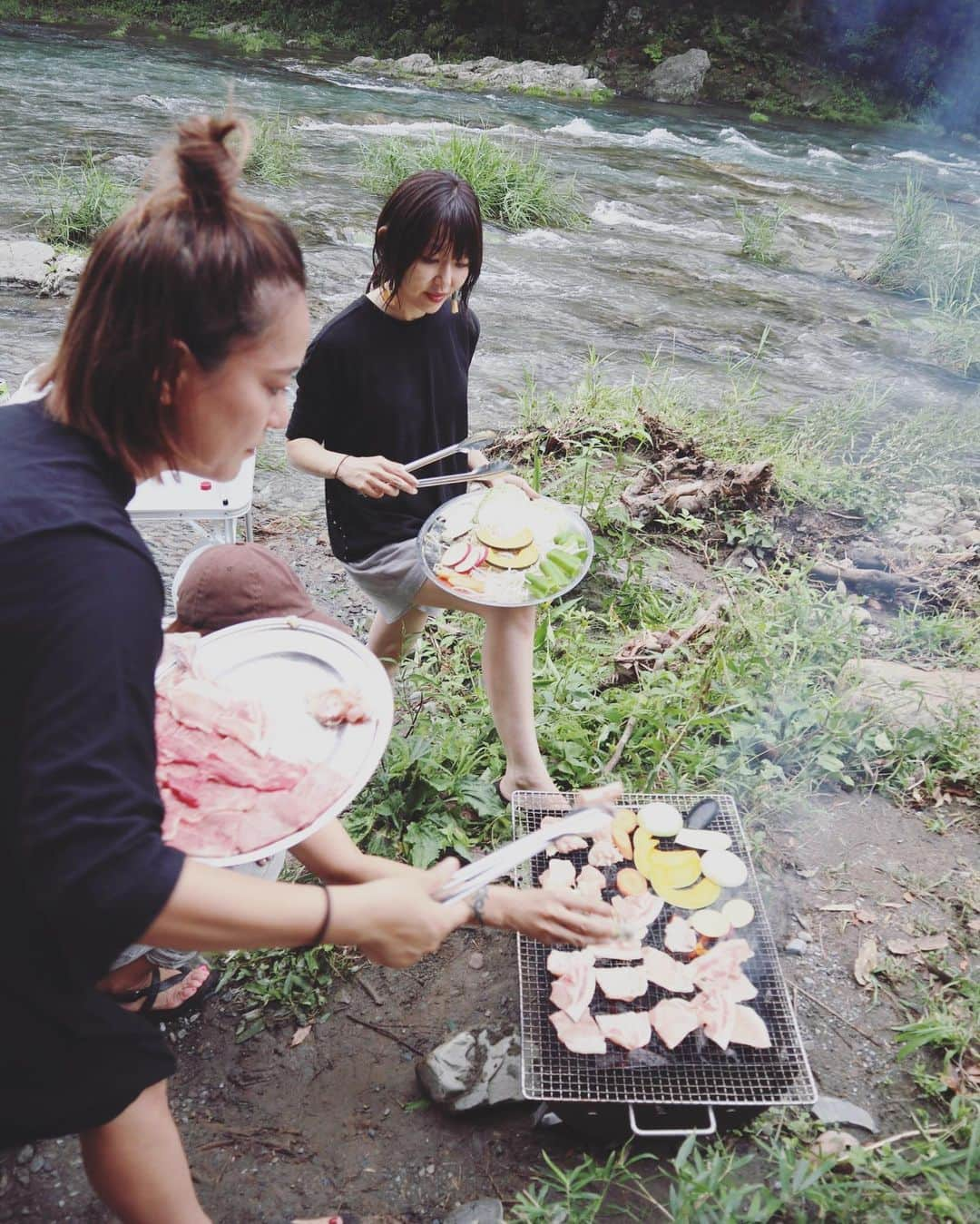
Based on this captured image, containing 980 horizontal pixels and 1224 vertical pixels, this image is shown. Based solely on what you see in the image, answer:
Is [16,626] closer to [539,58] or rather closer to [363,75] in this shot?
[363,75]

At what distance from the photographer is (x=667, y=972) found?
7.33 ft

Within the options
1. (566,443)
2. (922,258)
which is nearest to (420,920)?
(566,443)

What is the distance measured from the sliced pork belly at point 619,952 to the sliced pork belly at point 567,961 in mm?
16

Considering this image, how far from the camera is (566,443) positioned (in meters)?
5.07

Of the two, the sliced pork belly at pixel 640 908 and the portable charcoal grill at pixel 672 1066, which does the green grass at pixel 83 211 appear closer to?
the sliced pork belly at pixel 640 908

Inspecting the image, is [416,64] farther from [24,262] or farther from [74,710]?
[74,710]

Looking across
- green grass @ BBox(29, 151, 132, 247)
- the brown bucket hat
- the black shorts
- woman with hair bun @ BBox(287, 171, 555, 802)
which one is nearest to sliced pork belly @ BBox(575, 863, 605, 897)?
woman with hair bun @ BBox(287, 171, 555, 802)

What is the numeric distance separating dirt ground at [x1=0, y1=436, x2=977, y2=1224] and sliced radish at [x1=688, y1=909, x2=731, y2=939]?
35 cm

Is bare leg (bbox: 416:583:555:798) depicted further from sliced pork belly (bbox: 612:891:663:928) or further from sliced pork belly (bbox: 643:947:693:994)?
sliced pork belly (bbox: 643:947:693:994)

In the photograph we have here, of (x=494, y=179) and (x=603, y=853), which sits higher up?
(x=494, y=179)

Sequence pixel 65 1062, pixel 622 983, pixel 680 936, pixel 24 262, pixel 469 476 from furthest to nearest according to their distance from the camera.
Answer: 1. pixel 24 262
2. pixel 469 476
3. pixel 680 936
4. pixel 622 983
5. pixel 65 1062

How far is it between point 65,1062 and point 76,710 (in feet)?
2.28

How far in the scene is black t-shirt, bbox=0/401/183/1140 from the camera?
1131 millimetres

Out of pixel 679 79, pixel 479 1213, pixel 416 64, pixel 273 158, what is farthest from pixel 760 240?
pixel 416 64
